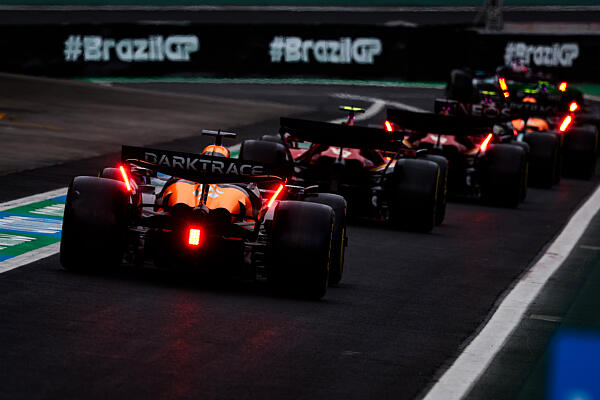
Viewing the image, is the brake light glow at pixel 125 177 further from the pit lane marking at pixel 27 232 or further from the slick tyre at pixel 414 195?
the slick tyre at pixel 414 195

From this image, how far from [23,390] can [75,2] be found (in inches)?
1969

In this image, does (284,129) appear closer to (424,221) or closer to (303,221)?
(424,221)

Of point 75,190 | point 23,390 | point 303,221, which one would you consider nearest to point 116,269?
point 75,190

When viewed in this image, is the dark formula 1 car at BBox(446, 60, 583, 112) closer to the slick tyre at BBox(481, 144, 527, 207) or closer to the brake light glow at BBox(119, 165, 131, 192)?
the slick tyre at BBox(481, 144, 527, 207)

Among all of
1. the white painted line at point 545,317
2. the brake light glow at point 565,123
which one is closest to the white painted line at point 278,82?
the brake light glow at point 565,123

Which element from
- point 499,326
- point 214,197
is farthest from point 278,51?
point 499,326

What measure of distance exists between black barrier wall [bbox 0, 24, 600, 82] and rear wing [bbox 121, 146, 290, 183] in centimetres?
2864

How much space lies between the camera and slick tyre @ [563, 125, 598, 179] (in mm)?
24062

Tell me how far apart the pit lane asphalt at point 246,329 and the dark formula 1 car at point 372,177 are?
115 cm

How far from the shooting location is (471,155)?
60.8 ft

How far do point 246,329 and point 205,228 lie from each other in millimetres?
1445

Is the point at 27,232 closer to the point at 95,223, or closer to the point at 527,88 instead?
the point at 95,223

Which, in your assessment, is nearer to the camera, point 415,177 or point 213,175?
point 213,175

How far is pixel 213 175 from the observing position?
1033 centimetres
